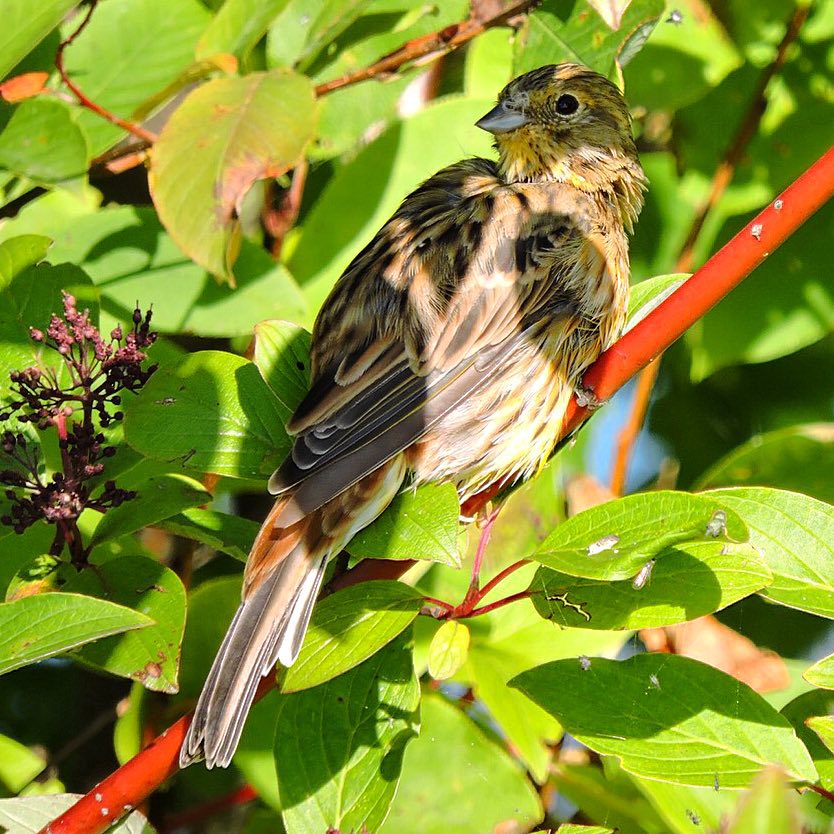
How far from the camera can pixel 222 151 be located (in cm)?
210

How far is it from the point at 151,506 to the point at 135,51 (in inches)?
50.7

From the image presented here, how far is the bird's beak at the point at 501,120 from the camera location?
3.11m

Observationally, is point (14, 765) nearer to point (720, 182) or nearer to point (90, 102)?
point (90, 102)

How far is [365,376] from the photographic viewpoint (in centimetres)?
259

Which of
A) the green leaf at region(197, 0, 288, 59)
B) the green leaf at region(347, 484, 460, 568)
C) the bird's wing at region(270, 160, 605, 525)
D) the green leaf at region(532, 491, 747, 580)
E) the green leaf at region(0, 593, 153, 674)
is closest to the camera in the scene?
the green leaf at region(0, 593, 153, 674)

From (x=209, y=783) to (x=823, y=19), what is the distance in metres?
2.66

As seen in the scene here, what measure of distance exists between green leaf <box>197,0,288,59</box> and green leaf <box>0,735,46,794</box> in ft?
5.16

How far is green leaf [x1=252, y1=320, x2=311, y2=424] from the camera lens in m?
2.34

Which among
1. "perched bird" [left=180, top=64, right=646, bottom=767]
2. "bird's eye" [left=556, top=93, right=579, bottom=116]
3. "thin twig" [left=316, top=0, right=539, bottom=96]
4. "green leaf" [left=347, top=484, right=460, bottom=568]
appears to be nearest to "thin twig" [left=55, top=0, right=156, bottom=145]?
"thin twig" [left=316, top=0, right=539, bottom=96]

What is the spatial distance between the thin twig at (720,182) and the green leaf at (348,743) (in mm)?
1242

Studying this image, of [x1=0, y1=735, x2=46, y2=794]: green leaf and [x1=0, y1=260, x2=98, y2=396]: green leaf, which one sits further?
[x1=0, y1=735, x2=46, y2=794]: green leaf

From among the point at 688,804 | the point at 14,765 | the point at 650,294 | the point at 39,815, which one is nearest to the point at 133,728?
the point at 14,765

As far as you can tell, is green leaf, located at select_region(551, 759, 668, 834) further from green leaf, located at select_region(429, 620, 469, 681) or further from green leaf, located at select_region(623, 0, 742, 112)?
green leaf, located at select_region(623, 0, 742, 112)

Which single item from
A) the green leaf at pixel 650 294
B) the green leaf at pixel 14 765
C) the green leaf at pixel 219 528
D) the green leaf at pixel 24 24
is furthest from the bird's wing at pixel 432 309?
the green leaf at pixel 14 765
